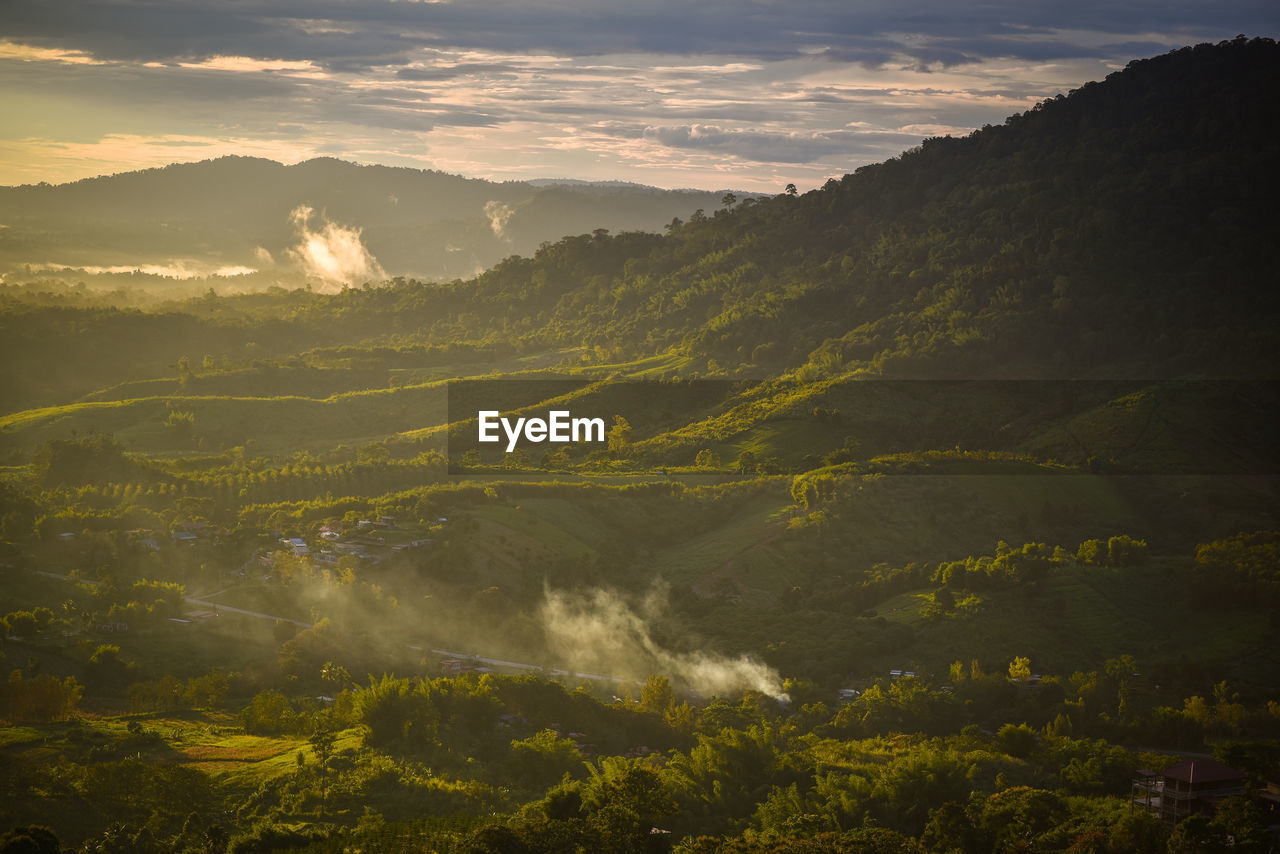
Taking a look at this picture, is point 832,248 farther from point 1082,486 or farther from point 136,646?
point 136,646

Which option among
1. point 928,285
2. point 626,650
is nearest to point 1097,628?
point 626,650

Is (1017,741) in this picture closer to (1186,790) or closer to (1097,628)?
(1186,790)

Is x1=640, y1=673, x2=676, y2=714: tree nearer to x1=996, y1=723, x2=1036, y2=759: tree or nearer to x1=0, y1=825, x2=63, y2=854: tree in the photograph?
x1=996, y1=723, x2=1036, y2=759: tree

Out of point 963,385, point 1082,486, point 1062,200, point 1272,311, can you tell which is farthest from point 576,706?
point 1062,200

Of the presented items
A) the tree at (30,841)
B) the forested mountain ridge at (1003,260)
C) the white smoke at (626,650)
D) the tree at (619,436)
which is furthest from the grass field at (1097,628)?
the forested mountain ridge at (1003,260)

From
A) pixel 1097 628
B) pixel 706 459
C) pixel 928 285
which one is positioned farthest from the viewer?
pixel 928 285

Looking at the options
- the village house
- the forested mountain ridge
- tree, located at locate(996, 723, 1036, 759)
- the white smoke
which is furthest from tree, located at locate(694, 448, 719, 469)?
the village house
